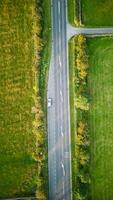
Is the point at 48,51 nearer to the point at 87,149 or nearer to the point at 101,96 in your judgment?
the point at 101,96

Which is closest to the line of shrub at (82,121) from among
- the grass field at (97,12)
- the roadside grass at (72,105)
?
the roadside grass at (72,105)

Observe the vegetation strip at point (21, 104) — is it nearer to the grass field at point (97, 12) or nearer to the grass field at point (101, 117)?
the grass field at point (97, 12)

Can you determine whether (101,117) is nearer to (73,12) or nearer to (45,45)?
(45,45)

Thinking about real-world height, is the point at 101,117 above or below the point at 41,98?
below

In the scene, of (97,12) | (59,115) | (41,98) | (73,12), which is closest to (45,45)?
(73,12)

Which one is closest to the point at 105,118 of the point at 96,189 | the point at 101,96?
the point at 101,96

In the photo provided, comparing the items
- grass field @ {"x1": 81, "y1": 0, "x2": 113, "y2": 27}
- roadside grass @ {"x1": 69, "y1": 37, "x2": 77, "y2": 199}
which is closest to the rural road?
roadside grass @ {"x1": 69, "y1": 37, "x2": 77, "y2": 199}

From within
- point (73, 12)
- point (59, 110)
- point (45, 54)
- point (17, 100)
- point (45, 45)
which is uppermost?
point (73, 12)

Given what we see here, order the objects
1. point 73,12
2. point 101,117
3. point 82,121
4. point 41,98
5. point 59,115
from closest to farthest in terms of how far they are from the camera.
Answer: point 41,98, point 82,121, point 59,115, point 73,12, point 101,117
